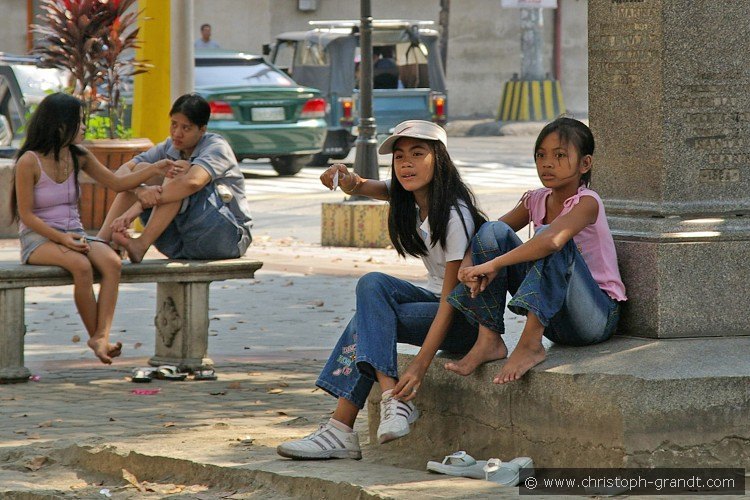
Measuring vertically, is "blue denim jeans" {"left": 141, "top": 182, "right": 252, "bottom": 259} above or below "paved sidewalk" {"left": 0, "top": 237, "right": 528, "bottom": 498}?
above

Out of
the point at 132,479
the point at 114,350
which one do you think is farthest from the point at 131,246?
the point at 132,479

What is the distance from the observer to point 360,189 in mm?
5828

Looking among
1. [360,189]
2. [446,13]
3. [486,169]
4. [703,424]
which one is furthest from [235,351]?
[446,13]

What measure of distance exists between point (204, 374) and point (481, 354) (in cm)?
237

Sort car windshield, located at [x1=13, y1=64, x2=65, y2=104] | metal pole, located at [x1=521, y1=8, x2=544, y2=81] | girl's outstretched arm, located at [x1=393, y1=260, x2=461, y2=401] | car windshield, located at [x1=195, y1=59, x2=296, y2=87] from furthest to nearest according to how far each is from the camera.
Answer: metal pole, located at [x1=521, y1=8, x2=544, y2=81], car windshield, located at [x1=195, y1=59, x2=296, y2=87], car windshield, located at [x1=13, y1=64, x2=65, y2=104], girl's outstretched arm, located at [x1=393, y1=260, x2=461, y2=401]

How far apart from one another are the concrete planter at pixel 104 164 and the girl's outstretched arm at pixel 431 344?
7.34 m

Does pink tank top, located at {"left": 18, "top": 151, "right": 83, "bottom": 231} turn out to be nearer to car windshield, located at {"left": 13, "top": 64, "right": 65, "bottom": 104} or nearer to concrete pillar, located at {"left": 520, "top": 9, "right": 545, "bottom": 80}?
car windshield, located at {"left": 13, "top": 64, "right": 65, "bottom": 104}

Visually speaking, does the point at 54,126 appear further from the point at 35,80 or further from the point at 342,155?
the point at 342,155

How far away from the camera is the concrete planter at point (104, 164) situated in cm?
1227

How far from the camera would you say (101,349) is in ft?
23.4

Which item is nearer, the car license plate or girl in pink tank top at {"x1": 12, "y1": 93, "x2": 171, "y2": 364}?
girl in pink tank top at {"x1": 12, "y1": 93, "x2": 171, "y2": 364}

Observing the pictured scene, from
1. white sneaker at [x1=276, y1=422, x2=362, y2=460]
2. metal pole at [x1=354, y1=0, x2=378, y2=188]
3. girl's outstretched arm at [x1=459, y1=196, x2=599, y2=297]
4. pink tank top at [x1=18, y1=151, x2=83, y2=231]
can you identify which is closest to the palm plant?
metal pole at [x1=354, y1=0, x2=378, y2=188]

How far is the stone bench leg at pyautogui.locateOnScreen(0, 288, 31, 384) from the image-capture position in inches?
279

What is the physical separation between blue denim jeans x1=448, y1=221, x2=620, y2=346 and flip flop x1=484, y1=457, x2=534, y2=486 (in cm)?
50
